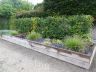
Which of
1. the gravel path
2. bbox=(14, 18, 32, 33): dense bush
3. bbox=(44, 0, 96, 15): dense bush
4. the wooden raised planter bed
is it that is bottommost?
the gravel path

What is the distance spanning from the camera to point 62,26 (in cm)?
625

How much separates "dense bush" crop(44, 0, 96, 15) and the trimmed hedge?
2043 millimetres

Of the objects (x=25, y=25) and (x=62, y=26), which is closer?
(x=62, y=26)

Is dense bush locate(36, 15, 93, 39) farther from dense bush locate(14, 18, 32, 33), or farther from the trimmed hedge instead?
dense bush locate(14, 18, 32, 33)

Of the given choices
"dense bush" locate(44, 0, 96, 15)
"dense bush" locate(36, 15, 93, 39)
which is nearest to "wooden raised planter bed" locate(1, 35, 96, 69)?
"dense bush" locate(36, 15, 93, 39)

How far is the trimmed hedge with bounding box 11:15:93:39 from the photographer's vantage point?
575 centimetres

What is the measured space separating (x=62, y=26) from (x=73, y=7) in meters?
3.00

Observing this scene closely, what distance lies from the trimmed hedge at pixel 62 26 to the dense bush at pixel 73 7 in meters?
2.04

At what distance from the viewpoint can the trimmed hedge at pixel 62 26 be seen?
18.9 ft

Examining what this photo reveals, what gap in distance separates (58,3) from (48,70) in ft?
19.8

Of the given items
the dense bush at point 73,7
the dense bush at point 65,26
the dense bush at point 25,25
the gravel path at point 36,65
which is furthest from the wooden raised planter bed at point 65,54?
the dense bush at point 73,7

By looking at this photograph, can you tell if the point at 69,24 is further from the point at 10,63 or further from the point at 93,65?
the point at 10,63

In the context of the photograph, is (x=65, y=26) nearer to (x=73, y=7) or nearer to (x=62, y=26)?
(x=62, y=26)

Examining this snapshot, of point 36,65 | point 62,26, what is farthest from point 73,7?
point 36,65
